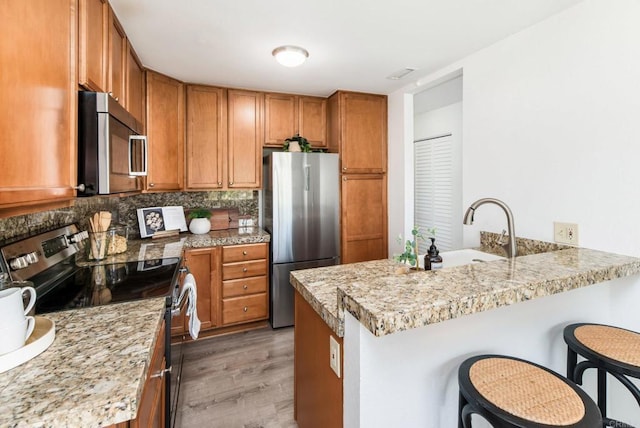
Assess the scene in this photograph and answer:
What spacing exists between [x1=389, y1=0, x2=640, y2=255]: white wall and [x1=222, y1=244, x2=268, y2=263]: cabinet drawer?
1.80m

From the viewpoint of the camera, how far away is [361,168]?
133 inches

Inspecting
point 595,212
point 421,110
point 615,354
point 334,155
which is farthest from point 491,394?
point 421,110

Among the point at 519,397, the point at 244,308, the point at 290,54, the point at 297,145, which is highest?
the point at 290,54

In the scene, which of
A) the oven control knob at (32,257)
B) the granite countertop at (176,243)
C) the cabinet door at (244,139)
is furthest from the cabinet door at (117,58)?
the cabinet door at (244,139)

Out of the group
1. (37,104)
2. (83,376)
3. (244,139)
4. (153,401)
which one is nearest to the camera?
(83,376)

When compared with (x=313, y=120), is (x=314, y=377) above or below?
below

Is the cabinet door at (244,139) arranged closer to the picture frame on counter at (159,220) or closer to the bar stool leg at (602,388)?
the picture frame on counter at (159,220)

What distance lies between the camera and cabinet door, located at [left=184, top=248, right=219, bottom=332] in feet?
9.18

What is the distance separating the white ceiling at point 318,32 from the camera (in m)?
1.72

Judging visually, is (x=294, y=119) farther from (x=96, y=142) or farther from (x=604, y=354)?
(x=604, y=354)

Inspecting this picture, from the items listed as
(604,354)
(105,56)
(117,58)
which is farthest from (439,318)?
(117,58)

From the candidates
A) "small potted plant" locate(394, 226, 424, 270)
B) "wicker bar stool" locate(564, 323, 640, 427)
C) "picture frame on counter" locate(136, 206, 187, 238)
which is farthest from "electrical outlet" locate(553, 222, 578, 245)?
"picture frame on counter" locate(136, 206, 187, 238)

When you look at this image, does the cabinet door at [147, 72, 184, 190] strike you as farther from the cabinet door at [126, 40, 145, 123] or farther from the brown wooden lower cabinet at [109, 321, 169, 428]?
the brown wooden lower cabinet at [109, 321, 169, 428]

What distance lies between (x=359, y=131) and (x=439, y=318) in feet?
8.97
